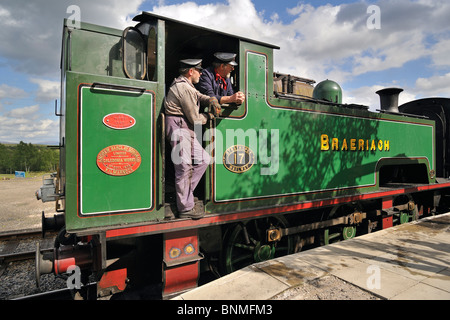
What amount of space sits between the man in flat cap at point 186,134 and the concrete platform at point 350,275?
90cm

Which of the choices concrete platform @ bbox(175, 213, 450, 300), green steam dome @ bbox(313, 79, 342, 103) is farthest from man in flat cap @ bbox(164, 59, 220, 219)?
green steam dome @ bbox(313, 79, 342, 103)

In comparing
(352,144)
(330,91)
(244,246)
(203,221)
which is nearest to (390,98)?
(330,91)

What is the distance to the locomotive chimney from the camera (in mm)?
6457

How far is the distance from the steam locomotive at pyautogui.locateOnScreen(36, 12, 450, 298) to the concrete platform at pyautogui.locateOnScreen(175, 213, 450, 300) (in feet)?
1.37

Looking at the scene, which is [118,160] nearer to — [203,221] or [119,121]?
[119,121]

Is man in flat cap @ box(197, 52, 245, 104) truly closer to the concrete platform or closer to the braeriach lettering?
the braeriach lettering

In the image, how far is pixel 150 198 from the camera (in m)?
2.76

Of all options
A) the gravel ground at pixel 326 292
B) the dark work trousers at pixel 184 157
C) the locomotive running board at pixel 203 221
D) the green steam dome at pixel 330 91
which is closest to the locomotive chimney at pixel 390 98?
the green steam dome at pixel 330 91

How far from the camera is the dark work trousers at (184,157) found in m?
2.85

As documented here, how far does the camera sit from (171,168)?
3.83 m
